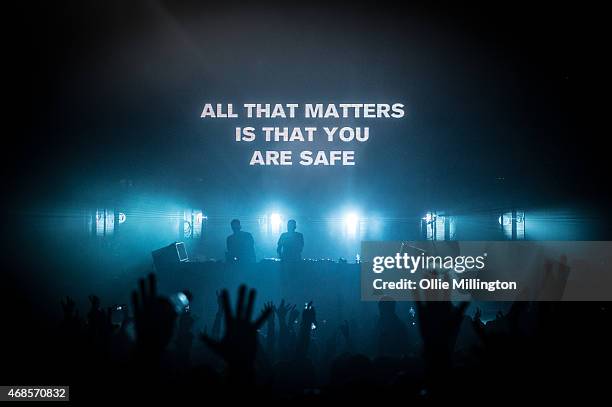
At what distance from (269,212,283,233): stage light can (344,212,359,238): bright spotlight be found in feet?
8.48

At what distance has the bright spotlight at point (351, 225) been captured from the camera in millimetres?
16284

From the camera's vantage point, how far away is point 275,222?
1656cm

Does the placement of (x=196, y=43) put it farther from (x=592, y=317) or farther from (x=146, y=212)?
(x=592, y=317)

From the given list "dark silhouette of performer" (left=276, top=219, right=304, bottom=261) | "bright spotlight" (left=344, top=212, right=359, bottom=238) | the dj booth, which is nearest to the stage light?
"bright spotlight" (left=344, top=212, right=359, bottom=238)

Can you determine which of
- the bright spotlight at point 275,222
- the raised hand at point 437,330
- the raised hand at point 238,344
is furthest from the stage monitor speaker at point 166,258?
the bright spotlight at point 275,222

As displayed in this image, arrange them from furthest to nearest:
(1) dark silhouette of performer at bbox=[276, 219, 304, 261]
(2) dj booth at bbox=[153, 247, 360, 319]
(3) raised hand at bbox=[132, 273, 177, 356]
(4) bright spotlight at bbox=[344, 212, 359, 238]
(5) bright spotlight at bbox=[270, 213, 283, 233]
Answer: (5) bright spotlight at bbox=[270, 213, 283, 233] → (4) bright spotlight at bbox=[344, 212, 359, 238] → (1) dark silhouette of performer at bbox=[276, 219, 304, 261] → (2) dj booth at bbox=[153, 247, 360, 319] → (3) raised hand at bbox=[132, 273, 177, 356]

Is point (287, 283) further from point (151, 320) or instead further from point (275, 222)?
point (275, 222)

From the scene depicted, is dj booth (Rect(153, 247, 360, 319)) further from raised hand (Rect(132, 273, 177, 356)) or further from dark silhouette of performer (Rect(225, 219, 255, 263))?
raised hand (Rect(132, 273, 177, 356))

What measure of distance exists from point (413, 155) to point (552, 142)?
362 cm

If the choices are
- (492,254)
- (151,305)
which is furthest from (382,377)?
(492,254)

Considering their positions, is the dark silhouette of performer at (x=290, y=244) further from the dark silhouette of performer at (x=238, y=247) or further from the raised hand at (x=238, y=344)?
the raised hand at (x=238, y=344)

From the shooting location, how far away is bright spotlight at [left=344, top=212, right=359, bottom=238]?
53.4 ft

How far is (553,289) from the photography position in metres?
3.77

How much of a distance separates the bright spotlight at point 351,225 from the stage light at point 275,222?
8.48 feet
